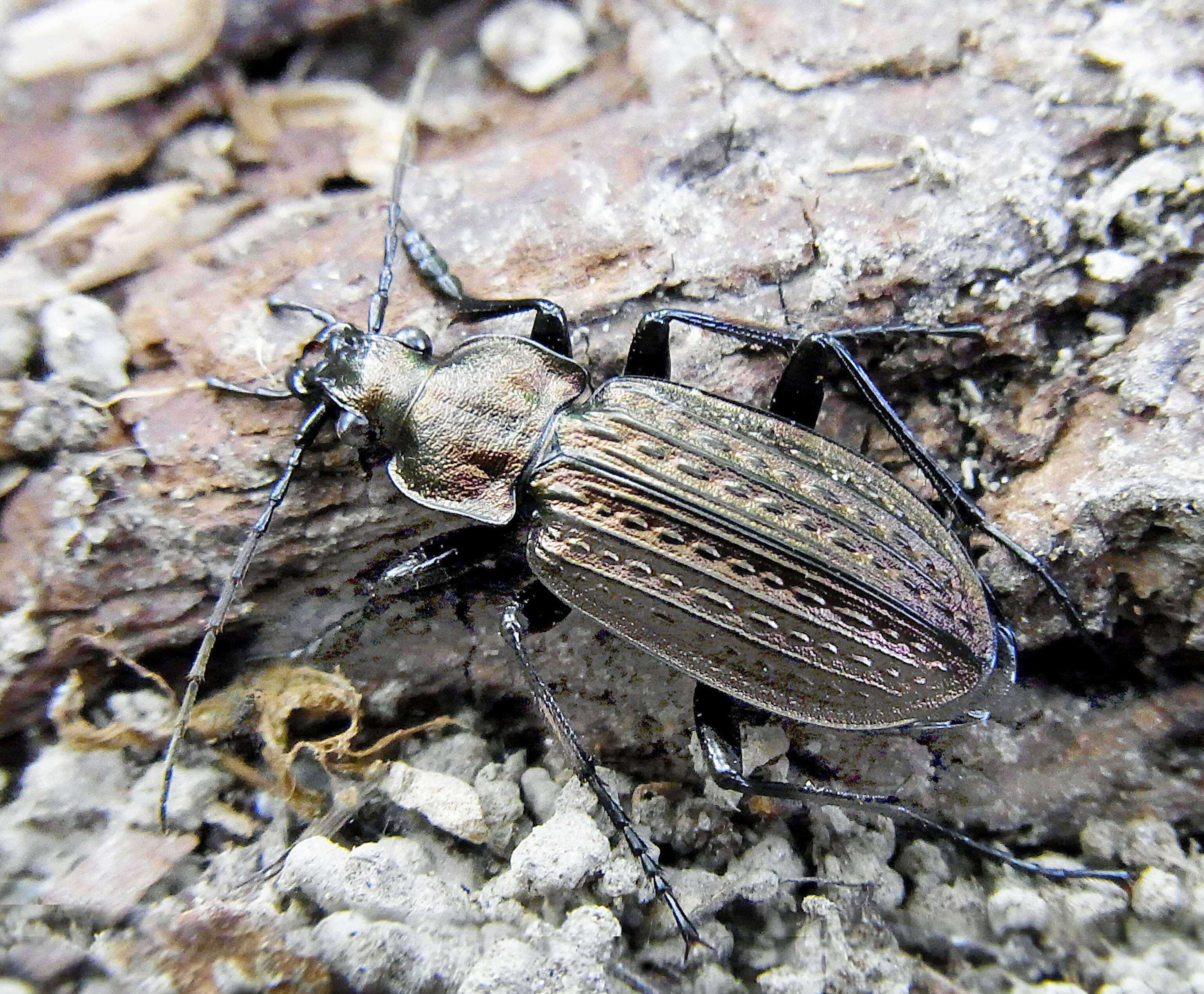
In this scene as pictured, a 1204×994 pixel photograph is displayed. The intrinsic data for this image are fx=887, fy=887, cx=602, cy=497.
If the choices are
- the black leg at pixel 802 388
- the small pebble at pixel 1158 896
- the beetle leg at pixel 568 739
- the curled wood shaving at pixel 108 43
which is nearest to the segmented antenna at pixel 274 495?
the beetle leg at pixel 568 739

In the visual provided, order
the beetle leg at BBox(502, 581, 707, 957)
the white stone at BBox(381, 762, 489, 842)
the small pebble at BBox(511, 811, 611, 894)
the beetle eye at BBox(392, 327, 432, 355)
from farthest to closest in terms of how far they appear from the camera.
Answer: the beetle eye at BBox(392, 327, 432, 355), the white stone at BBox(381, 762, 489, 842), the beetle leg at BBox(502, 581, 707, 957), the small pebble at BBox(511, 811, 611, 894)

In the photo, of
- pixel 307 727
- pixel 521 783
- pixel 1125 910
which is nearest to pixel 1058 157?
pixel 1125 910

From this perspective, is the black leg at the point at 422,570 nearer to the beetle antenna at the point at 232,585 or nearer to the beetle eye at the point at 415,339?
the beetle antenna at the point at 232,585

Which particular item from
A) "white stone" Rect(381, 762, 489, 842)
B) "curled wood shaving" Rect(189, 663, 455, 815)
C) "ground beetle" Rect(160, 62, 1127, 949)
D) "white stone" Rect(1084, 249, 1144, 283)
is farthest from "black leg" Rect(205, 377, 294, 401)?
"white stone" Rect(1084, 249, 1144, 283)

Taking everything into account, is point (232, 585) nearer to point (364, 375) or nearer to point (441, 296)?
point (364, 375)

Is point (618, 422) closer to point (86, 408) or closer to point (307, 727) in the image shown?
point (307, 727)

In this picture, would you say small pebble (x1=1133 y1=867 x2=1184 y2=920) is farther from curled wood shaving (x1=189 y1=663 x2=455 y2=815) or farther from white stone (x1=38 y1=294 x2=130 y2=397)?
white stone (x1=38 y1=294 x2=130 y2=397)
